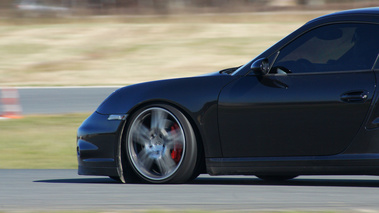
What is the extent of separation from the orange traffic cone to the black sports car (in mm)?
10143

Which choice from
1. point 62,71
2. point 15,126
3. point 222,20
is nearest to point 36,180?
point 15,126

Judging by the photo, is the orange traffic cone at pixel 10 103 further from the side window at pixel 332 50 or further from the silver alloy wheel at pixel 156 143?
the side window at pixel 332 50

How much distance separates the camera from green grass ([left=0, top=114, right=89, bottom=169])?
897cm

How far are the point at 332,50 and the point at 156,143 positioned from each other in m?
1.55

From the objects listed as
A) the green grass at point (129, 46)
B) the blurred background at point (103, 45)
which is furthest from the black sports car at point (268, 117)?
the green grass at point (129, 46)

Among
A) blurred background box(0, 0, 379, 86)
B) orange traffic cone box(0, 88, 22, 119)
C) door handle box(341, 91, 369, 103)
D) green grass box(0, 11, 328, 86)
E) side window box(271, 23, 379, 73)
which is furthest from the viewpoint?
blurred background box(0, 0, 379, 86)

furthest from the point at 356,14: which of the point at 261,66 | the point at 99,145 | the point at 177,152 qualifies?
the point at 99,145

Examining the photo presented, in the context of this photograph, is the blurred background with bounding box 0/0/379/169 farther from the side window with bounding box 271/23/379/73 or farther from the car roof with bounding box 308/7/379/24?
the car roof with bounding box 308/7/379/24

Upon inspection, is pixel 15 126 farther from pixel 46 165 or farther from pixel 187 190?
pixel 187 190

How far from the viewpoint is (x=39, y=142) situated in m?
10.7

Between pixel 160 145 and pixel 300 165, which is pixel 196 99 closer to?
pixel 160 145

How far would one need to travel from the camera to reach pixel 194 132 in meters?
5.91

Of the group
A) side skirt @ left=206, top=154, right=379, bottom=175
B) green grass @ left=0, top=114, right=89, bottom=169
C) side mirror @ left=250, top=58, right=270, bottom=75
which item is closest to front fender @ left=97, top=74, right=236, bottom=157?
side skirt @ left=206, top=154, right=379, bottom=175

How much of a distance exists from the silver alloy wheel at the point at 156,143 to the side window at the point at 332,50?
91 cm
